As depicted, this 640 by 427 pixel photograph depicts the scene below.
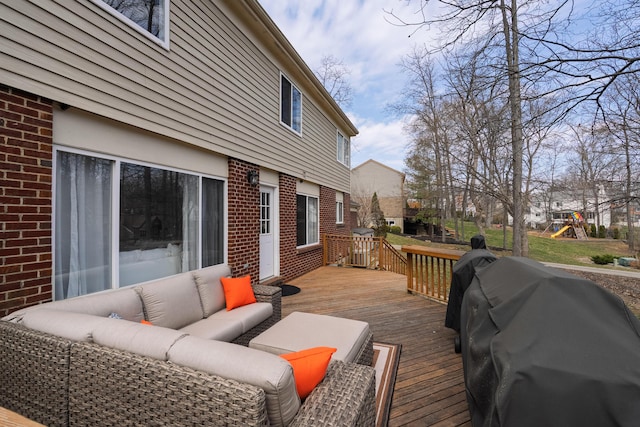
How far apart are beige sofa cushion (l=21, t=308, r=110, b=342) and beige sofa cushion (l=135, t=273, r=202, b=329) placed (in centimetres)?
78

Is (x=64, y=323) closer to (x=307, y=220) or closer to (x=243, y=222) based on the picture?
(x=243, y=222)

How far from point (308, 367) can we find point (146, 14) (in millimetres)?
4041

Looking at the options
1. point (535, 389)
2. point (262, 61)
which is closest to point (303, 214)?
point (262, 61)

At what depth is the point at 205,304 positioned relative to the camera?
316cm

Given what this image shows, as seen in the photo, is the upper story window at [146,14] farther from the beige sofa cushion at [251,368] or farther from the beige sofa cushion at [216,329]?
the beige sofa cushion at [251,368]

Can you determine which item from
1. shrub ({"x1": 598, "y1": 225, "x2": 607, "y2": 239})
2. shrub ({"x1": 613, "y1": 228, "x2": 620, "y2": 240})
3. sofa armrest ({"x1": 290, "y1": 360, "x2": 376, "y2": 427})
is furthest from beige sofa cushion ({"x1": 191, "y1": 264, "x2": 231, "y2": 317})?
shrub ({"x1": 598, "y1": 225, "x2": 607, "y2": 239})

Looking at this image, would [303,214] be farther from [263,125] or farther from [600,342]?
[600,342]

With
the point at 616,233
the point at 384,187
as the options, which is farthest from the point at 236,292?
the point at 616,233

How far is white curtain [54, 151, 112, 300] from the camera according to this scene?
2.53m

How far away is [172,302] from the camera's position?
2.78 m

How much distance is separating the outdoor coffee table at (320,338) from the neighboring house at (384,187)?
958 inches

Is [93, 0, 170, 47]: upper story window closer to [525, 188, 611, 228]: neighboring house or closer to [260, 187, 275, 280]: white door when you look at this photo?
[260, 187, 275, 280]: white door

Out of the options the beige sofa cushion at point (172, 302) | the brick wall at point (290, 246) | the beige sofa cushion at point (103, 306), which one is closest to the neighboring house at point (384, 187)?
the brick wall at point (290, 246)

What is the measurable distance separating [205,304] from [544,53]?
5.06m
